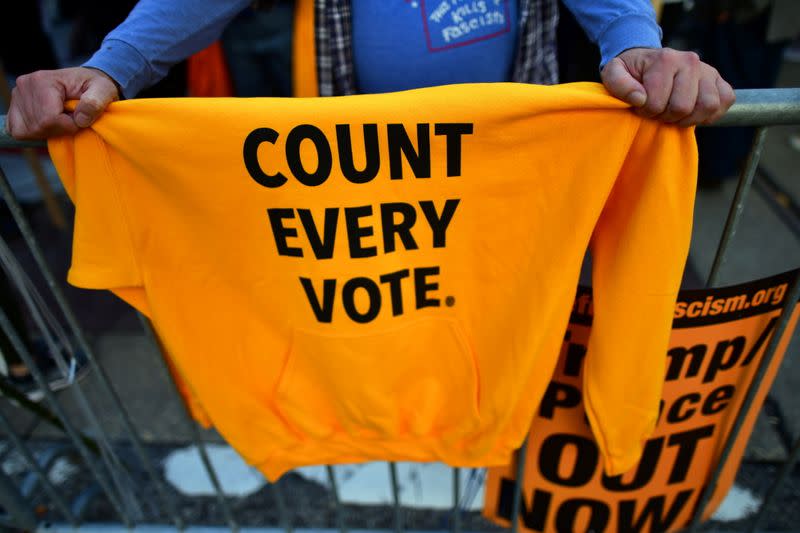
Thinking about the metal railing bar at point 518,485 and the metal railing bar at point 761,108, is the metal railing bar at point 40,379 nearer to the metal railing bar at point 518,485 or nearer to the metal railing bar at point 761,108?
the metal railing bar at point 518,485

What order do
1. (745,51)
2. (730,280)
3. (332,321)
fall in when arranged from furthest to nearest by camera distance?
(745,51)
(730,280)
(332,321)

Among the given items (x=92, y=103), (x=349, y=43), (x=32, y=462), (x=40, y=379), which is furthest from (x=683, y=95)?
(x=32, y=462)

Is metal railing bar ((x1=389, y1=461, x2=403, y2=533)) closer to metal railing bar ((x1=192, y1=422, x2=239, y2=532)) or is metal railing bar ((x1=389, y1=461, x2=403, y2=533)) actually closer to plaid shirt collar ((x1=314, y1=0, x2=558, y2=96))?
metal railing bar ((x1=192, y1=422, x2=239, y2=532))

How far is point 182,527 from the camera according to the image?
194 centimetres

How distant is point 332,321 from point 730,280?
272 centimetres

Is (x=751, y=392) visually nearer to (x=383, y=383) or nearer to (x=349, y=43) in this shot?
(x=383, y=383)

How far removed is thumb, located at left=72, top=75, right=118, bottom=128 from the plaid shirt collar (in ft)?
1.90

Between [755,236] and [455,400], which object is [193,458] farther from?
[755,236]

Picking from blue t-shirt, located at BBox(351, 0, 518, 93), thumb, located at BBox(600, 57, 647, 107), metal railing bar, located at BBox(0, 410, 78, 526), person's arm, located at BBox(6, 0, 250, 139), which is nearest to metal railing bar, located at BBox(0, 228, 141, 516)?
metal railing bar, located at BBox(0, 410, 78, 526)

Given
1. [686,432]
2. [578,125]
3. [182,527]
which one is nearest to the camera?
[578,125]

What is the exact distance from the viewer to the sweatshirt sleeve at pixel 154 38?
1.23 m

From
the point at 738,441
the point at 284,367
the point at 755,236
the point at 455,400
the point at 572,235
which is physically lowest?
the point at 755,236

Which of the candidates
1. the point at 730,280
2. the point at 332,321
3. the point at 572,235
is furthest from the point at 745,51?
the point at 332,321

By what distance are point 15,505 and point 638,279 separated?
203cm
